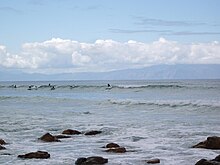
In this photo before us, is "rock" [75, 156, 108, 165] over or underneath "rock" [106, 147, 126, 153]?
over

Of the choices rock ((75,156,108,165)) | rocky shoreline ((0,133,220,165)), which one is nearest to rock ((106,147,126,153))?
rocky shoreline ((0,133,220,165))

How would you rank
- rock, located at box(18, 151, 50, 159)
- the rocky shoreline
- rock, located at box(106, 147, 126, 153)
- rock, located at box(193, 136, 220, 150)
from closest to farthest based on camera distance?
the rocky shoreline → rock, located at box(18, 151, 50, 159) → rock, located at box(106, 147, 126, 153) → rock, located at box(193, 136, 220, 150)

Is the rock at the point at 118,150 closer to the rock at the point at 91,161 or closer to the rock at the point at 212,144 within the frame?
the rock at the point at 91,161

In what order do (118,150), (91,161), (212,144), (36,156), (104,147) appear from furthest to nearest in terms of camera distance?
(104,147) → (212,144) → (118,150) → (36,156) → (91,161)

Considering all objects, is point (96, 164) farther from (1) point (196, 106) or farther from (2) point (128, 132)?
(1) point (196, 106)

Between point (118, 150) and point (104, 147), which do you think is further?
point (104, 147)

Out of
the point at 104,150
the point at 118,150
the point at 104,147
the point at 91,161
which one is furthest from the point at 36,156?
the point at 104,147

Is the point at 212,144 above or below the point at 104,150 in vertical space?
above

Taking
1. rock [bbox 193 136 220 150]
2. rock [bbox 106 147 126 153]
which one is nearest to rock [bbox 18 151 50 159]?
rock [bbox 106 147 126 153]

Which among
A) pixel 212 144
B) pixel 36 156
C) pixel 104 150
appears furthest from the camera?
pixel 104 150

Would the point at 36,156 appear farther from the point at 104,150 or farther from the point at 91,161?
the point at 104,150

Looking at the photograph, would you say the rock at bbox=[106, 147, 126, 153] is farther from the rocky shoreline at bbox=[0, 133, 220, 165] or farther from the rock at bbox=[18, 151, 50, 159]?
the rock at bbox=[18, 151, 50, 159]

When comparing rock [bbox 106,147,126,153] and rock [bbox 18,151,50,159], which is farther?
rock [bbox 106,147,126,153]

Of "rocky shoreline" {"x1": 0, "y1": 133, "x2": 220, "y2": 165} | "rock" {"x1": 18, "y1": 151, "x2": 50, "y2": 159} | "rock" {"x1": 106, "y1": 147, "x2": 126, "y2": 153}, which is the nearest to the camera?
"rocky shoreline" {"x1": 0, "y1": 133, "x2": 220, "y2": 165}
